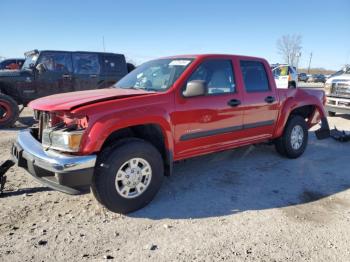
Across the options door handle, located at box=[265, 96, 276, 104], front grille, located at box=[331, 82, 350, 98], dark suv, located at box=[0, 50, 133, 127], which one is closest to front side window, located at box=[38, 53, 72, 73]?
dark suv, located at box=[0, 50, 133, 127]

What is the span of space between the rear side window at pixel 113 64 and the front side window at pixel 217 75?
6259 millimetres

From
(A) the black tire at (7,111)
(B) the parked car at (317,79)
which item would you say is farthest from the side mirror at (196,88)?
(B) the parked car at (317,79)

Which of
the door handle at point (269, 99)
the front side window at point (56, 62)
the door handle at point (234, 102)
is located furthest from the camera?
the front side window at point (56, 62)

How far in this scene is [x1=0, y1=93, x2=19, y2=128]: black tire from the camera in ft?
27.2

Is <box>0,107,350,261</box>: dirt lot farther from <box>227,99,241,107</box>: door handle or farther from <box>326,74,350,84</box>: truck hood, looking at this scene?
<box>326,74,350,84</box>: truck hood

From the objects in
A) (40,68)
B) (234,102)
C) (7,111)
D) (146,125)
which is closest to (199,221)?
(146,125)

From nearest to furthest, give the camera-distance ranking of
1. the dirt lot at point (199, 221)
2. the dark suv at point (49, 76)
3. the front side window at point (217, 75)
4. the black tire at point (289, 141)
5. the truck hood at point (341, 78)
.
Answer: the dirt lot at point (199, 221) → the front side window at point (217, 75) → the black tire at point (289, 141) → the dark suv at point (49, 76) → the truck hood at point (341, 78)

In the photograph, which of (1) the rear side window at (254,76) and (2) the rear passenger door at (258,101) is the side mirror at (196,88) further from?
(1) the rear side window at (254,76)

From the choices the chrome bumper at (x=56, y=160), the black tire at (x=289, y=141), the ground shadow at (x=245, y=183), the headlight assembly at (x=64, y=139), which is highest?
the headlight assembly at (x=64, y=139)

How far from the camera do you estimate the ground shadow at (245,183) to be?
3.83m

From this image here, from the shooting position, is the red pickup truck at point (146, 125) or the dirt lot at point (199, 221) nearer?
the dirt lot at point (199, 221)

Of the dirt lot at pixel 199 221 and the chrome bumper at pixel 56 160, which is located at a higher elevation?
the chrome bumper at pixel 56 160

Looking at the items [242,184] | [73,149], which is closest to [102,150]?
[73,149]

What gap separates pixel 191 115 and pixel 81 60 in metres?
6.62
